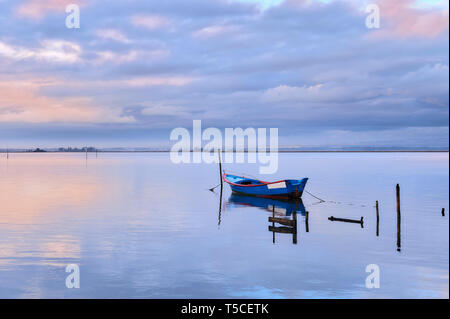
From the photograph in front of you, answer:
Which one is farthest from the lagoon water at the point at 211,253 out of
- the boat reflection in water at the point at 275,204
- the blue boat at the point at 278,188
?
the blue boat at the point at 278,188

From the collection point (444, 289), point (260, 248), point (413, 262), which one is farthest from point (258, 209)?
point (444, 289)

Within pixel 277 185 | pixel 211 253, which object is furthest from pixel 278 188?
pixel 211 253

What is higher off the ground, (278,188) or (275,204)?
(278,188)

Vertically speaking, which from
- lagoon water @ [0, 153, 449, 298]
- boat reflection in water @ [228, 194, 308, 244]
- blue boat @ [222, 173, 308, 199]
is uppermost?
blue boat @ [222, 173, 308, 199]

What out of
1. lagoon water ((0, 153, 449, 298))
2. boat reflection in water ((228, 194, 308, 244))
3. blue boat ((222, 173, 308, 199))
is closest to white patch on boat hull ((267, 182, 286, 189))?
blue boat ((222, 173, 308, 199))

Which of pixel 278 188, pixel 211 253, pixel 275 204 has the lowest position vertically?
pixel 211 253

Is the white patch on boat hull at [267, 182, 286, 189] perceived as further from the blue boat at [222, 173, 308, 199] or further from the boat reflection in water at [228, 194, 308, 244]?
the boat reflection in water at [228, 194, 308, 244]

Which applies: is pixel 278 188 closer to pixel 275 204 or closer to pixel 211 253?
pixel 275 204

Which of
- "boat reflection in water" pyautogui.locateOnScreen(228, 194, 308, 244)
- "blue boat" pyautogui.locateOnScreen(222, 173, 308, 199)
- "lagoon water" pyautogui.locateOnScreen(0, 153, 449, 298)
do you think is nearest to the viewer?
"lagoon water" pyautogui.locateOnScreen(0, 153, 449, 298)

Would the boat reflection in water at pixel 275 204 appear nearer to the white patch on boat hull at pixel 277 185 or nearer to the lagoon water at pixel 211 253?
the lagoon water at pixel 211 253

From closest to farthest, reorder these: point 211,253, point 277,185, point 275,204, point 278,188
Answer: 1. point 211,253
2. point 275,204
3. point 277,185
4. point 278,188

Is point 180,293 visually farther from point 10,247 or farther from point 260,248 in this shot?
point 10,247
